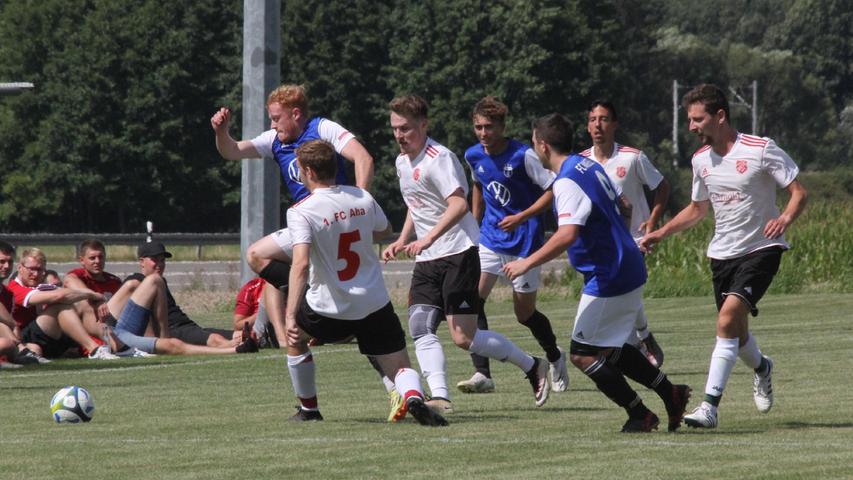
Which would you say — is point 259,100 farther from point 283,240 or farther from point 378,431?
point 378,431

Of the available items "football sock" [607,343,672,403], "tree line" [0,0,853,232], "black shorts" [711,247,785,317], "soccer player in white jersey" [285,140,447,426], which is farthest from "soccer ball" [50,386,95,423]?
"tree line" [0,0,853,232]

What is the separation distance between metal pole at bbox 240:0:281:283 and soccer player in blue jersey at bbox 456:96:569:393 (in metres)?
7.02

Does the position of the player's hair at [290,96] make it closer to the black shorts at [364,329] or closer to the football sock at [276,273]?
the football sock at [276,273]

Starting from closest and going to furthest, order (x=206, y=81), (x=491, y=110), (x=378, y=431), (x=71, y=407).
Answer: (x=378, y=431) < (x=71, y=407) < (x=491, y=110) < (x=206, y=81)

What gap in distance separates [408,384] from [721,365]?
185cm

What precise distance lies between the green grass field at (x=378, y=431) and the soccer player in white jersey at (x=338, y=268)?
21.9 inches

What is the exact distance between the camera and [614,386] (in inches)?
368

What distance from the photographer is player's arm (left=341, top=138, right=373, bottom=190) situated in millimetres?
11023

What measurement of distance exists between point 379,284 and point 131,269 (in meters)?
32.8

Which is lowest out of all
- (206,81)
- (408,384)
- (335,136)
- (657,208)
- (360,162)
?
(206,81)

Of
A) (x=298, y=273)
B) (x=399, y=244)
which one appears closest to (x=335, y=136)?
(x=399, y=244)

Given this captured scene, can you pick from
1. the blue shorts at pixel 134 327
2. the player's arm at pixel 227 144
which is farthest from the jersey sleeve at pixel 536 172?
the blue shorts at pixel 134 327

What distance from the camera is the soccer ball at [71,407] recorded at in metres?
10.7

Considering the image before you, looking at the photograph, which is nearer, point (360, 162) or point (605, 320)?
point (605, 320)
